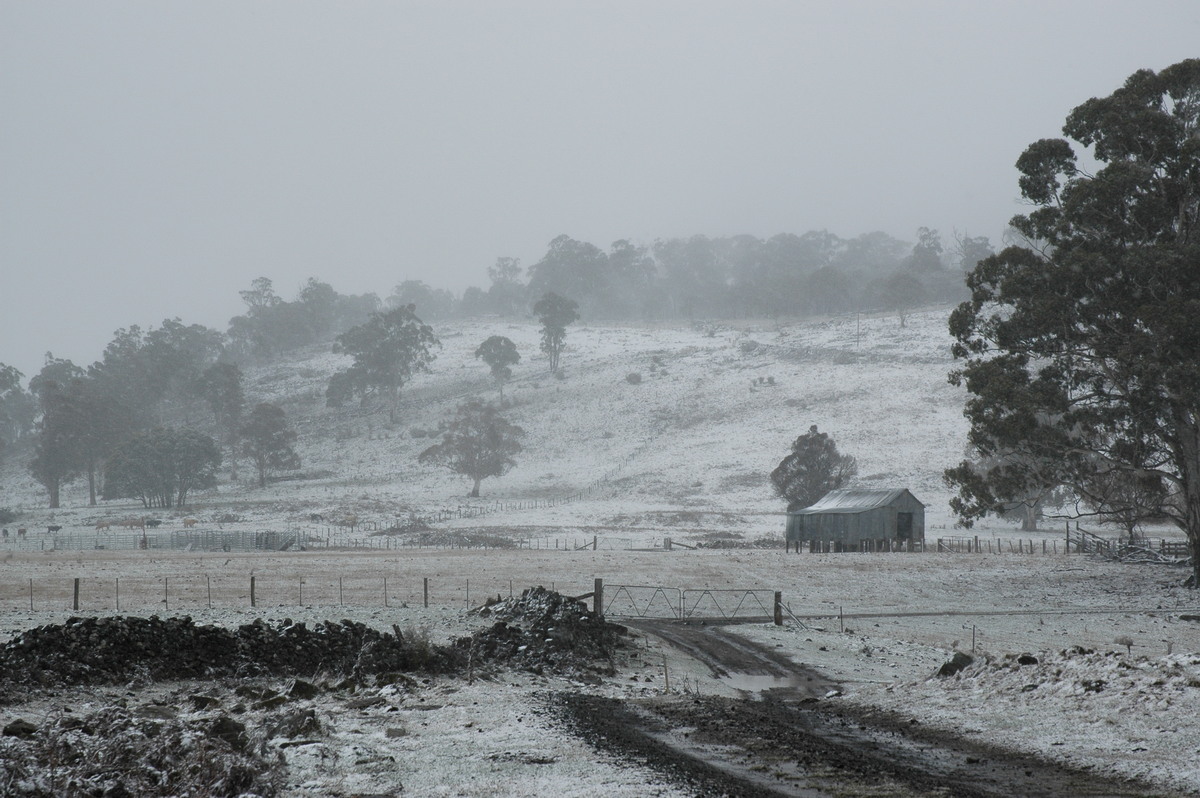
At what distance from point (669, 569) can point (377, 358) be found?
319 feet

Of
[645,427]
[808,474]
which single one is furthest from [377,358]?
[808,474]

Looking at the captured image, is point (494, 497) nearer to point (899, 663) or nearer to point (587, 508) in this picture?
point (587, 508)

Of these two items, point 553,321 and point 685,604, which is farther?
point 553,321

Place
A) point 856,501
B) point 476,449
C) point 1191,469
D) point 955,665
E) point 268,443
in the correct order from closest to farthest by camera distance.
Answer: point 955,665 → point 1191,469 → point 856,501 → point 476,449 → point 268,443

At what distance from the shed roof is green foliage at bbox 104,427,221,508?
6603cm

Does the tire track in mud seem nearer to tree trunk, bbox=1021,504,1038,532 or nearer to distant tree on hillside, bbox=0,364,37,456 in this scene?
tree trunk, bbox=1021,504,1038,532

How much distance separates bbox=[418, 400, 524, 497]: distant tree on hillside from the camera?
3883 inches

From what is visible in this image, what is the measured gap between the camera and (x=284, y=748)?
37.4ft

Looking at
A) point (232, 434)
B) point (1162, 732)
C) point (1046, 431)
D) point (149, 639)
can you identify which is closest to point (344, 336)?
point (232, 434)

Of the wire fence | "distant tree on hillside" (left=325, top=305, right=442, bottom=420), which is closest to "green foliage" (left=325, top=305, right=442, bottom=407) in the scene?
"distant tree on hillside" (left=325, top=305, right=442, bottom=420)

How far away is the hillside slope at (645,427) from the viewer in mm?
90250

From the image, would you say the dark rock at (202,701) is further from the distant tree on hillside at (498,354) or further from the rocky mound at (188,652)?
the distant tree on hillside at (498,354)

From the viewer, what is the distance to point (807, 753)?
11.2 m

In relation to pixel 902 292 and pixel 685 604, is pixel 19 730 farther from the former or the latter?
pixel 902 292
